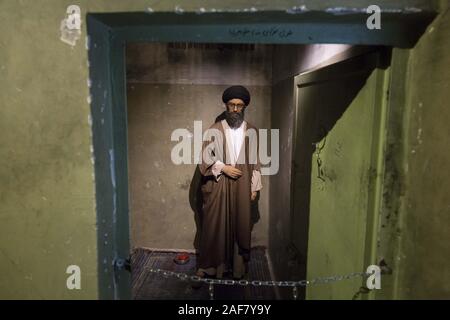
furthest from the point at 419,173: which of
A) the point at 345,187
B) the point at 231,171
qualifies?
the point at 231,171

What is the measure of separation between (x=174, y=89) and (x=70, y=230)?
248cm

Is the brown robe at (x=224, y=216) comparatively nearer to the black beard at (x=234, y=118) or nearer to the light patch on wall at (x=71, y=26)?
Result: the black beard at (x=234, y=118)

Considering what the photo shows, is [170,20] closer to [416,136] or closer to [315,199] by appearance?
[416,136]

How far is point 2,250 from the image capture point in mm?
1030

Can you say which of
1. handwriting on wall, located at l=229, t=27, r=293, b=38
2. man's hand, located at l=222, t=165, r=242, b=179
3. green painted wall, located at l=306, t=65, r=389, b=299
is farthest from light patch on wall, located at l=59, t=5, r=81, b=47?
man's hand, located at l=222, t=165, r=242, b=179

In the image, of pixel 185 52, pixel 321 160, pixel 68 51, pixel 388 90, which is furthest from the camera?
pixel 185 52

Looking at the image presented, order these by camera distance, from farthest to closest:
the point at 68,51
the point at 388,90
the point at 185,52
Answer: the point at 185,52 → the point at 388,90 → the point at 68,51

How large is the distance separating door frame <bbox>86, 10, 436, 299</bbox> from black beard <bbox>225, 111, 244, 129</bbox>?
1.80 m

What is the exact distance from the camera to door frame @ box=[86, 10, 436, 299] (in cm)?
91

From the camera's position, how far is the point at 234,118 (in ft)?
9.20

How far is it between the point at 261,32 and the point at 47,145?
0.72 meters

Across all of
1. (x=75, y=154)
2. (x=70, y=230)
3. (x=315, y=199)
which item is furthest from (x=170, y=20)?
(x=315, y=199)

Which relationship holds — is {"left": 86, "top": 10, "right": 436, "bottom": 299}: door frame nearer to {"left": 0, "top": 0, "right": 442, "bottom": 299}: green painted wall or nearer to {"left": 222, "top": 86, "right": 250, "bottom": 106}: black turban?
{"left": 0, "top": 0, "right": 442, "bottom": 299}: green painted wall

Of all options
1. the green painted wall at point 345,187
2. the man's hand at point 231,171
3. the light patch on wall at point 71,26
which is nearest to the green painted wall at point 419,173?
the green painted wall at point 345,187
